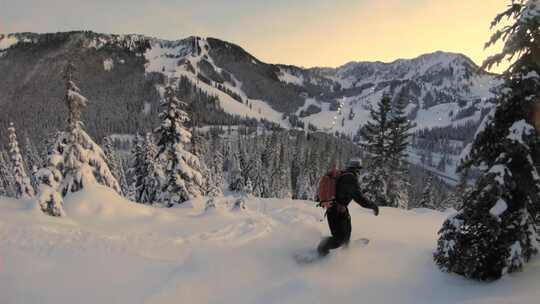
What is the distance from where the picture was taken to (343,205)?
760 cm

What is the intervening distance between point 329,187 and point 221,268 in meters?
2.81

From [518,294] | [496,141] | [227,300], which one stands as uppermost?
[496,141]

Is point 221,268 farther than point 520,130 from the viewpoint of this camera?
Yes

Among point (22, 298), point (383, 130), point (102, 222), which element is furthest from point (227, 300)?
point (383, 130)

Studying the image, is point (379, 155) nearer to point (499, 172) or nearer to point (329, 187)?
point (329, 187)

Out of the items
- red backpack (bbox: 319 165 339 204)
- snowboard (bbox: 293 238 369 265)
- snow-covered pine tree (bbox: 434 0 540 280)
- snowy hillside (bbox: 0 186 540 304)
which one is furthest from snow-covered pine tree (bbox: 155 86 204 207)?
snow-covered pine tree (bbox: 434 0 540 280)

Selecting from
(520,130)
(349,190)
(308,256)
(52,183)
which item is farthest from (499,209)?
(52,183)

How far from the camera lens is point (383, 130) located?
30.5 metres

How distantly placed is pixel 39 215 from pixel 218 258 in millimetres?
6559

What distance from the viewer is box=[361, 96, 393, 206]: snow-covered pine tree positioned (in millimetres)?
29094

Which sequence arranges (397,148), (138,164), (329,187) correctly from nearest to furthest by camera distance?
(329,187), (397,148), (138,164)

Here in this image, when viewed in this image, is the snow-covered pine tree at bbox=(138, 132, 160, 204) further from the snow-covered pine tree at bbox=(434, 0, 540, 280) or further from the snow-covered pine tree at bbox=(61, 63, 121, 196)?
the snow-covered pine tree at bbox=(434, 0, 540, 280)

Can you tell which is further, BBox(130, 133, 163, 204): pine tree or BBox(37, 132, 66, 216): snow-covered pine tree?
BBox(130, 133, 163, 204): pine tree

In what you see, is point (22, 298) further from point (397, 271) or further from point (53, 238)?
point (397, 271)
